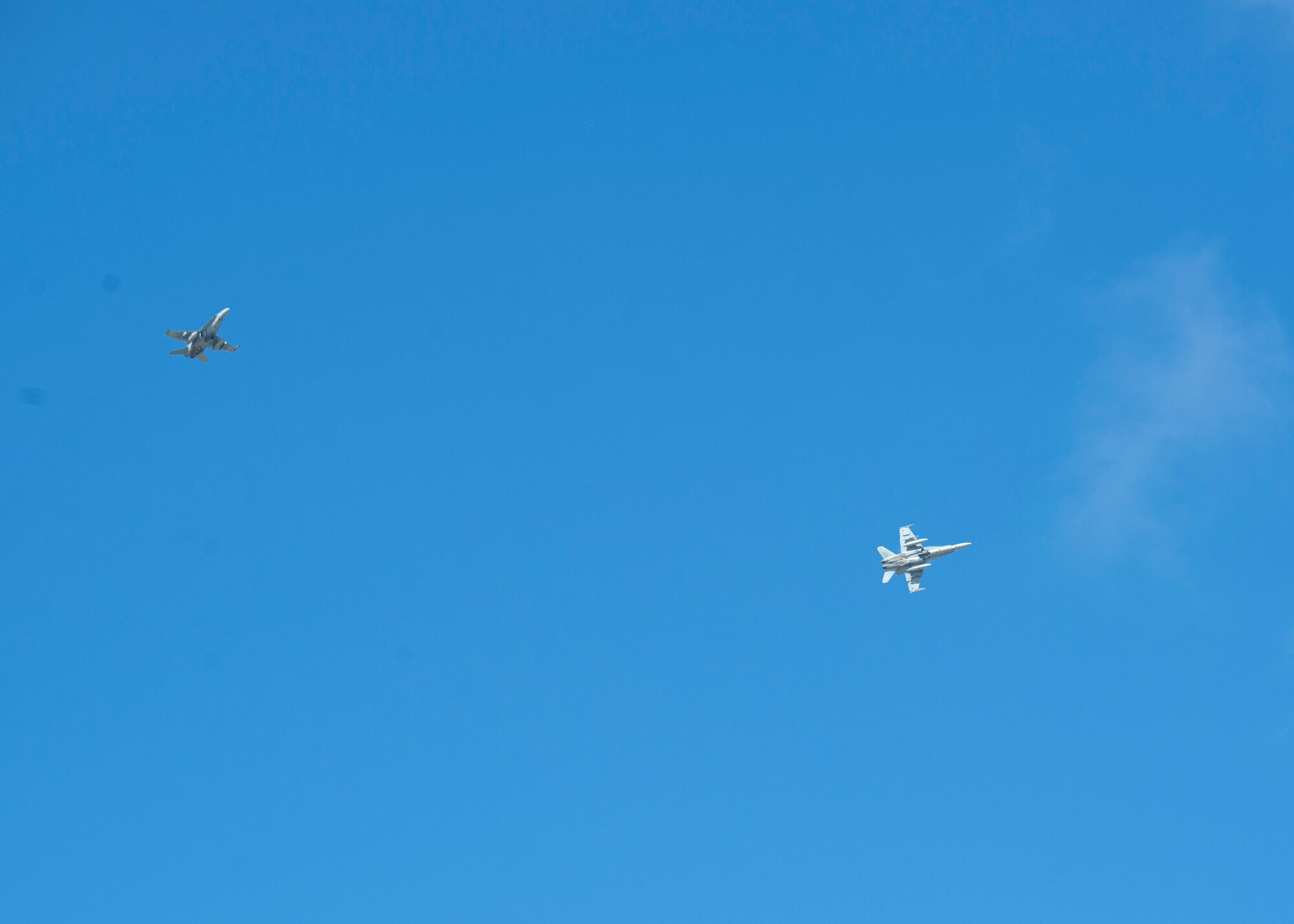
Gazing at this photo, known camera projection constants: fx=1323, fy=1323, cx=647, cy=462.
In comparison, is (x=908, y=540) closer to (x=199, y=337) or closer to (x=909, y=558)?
(x=909, y=558)

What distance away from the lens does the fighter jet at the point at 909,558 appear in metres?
175

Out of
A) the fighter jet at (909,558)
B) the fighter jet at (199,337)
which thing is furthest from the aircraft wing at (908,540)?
the fighter jet at (199,337)

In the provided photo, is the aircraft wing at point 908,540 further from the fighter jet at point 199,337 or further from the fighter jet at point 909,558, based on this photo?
the fighter jet at point 199,337

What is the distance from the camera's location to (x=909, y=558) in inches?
6924

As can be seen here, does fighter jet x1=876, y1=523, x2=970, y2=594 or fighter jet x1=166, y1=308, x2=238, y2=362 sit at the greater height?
fighter jet x1=166, y1=308, x2=238, y2=362

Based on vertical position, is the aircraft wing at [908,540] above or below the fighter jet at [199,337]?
below

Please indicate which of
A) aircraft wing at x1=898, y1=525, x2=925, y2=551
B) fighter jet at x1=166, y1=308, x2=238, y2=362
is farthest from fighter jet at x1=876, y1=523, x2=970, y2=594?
fighter jet at x1=166, y1=308, x2=238, y2=362

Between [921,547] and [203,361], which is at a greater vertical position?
[203,361]

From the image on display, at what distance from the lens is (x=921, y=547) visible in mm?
175375

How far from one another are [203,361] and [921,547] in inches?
3937

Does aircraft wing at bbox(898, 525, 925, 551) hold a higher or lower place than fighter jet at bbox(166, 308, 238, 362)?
lower

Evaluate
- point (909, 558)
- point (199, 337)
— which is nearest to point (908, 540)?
point (909, 558)

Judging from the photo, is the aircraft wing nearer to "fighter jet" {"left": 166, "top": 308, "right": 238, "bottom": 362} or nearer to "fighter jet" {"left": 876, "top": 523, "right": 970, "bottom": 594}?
"fighter jet" {"left": 876, "top": 523, "right": 970, "bottom": 594}

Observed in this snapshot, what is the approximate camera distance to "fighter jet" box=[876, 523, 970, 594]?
575ft
